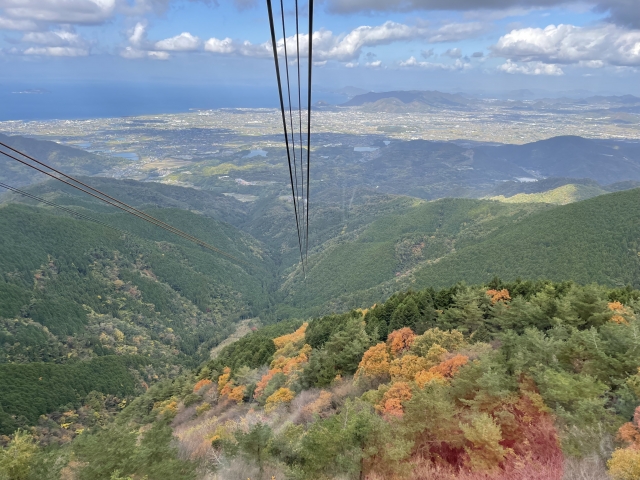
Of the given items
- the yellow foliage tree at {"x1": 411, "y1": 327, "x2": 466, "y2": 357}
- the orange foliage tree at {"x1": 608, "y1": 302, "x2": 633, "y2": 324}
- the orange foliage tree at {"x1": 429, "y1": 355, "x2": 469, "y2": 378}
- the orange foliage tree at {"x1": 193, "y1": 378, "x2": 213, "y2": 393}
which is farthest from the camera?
the orange foliage tree at {"x1": 193, "y1": 378, "x2": 213, "y2": 393}

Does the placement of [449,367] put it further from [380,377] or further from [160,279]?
[160,279]

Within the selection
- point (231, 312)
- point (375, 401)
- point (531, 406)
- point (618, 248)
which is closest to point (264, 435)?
point (375, 401)

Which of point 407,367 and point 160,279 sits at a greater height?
point 407,367

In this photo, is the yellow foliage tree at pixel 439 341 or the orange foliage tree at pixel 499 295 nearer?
the yellow foliage tree at pixel 439 341

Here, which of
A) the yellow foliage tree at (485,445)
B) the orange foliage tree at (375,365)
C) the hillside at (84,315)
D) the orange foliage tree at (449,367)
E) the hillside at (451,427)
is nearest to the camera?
the yellow foliage tree at (485,445)

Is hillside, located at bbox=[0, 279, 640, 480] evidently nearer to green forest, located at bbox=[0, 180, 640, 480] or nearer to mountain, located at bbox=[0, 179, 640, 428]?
green forest, located at bbox=[0, 180, 640, 480]

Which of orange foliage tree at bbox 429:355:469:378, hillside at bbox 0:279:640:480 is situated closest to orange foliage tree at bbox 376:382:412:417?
hillside at bbox 0:279:640:480

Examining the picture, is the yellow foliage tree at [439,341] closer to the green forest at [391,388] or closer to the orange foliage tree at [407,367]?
the green forest at [391,388]

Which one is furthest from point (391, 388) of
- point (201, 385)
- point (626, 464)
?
point (201, 385)

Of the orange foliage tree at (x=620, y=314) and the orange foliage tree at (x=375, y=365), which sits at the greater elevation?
the orange foliage tree at (x=620, y=314)

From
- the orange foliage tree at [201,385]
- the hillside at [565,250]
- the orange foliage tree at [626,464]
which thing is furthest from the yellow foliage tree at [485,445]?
the hillside at [565,250]

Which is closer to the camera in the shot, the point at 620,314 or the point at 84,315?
the point at 620,314
